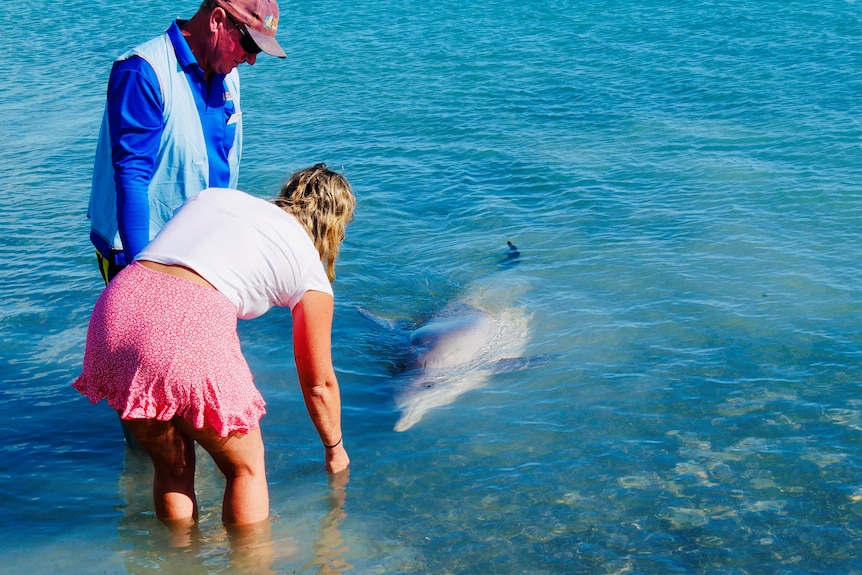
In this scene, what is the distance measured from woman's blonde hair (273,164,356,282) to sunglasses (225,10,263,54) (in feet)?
2.46

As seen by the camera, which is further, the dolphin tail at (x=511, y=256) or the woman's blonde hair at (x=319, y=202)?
the dolphin tail at (x=511, y=256)

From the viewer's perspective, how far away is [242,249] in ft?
10.2

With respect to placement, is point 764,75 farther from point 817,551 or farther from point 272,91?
point 817,551

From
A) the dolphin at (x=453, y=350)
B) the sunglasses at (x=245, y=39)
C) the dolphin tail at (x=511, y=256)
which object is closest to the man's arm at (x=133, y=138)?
the sunglasses at (x=245, y=39)

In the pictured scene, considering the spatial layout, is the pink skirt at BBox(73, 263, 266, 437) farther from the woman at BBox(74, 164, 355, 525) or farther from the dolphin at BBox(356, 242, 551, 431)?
the dolphin at BBox(356, 242, 551, 431)

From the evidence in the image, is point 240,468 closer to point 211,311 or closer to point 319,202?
point 211,311

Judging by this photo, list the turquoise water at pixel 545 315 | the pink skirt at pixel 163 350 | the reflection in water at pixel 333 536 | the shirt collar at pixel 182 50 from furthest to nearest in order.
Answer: the turquoise water at pixel 545 315
the reflection in water at pixel 333 536
the shirt collar at pixel 182 50
the pink skirt at pixel 163 350

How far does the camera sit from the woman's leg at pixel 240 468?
3.32m

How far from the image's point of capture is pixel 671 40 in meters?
16.7

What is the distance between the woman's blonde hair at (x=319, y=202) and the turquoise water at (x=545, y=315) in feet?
5.27

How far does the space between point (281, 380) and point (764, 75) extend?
1102 centimetres

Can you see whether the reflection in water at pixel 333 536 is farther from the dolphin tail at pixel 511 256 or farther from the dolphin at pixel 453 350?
the dolphin tail at pixel 511 256

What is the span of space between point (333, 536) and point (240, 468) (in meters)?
1.00

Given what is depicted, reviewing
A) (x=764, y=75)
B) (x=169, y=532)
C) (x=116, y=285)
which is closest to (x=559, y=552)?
(x=169, y=532)
